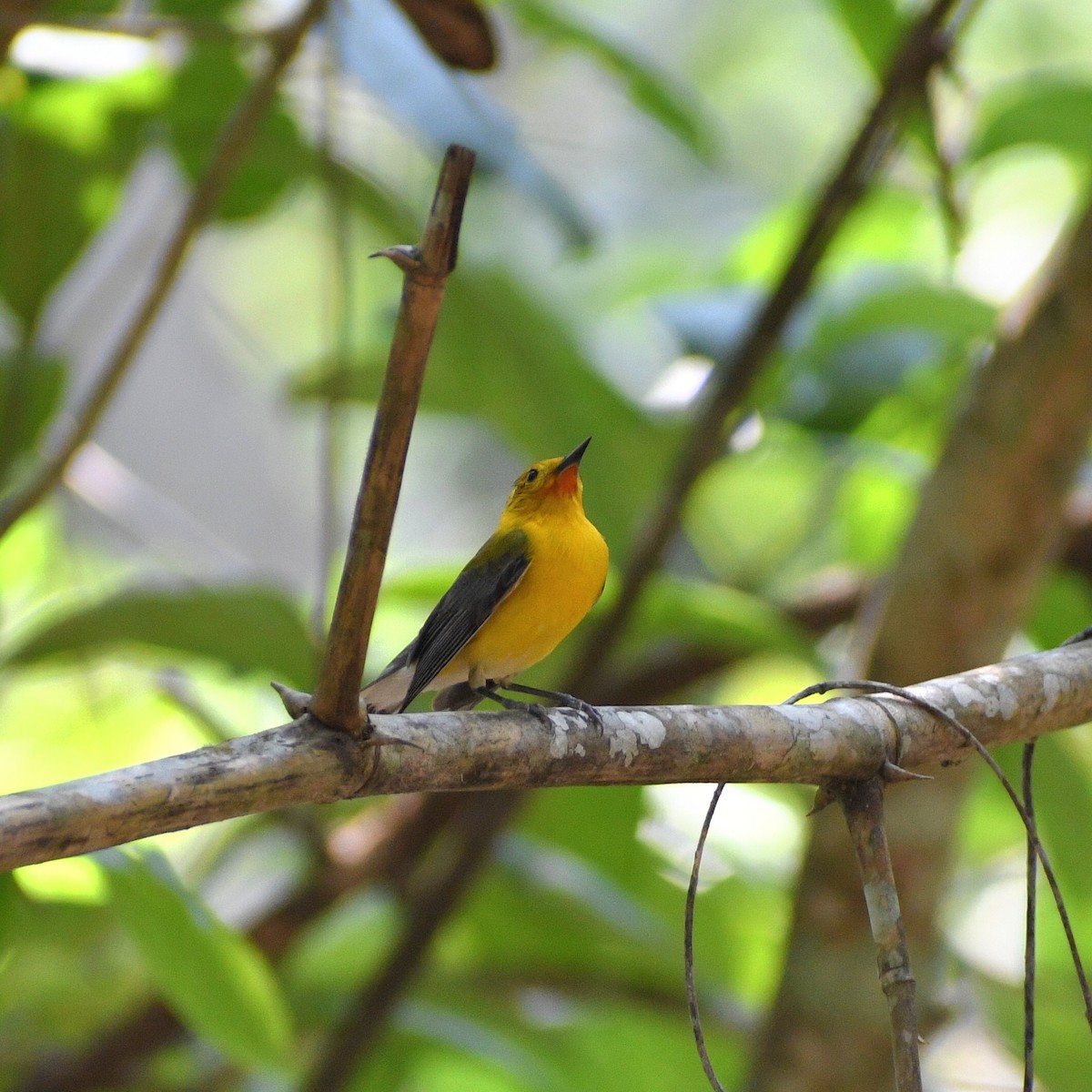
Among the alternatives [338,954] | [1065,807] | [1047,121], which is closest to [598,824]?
[338,954]

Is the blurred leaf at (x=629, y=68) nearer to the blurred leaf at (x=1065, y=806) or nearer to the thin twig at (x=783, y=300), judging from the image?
the thin twig at (x=783, y=300)

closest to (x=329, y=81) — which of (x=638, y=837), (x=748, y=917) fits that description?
(x=638, y=837)

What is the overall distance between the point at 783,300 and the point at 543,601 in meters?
1.08

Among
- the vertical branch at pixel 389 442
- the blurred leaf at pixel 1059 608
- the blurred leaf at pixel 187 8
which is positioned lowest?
the vertical branch at pixel 389 442

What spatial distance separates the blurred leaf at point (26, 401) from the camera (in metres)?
3.38

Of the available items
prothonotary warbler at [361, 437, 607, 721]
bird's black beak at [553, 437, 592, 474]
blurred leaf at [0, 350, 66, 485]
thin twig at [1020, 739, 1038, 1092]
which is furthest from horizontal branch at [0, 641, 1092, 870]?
blurred leaf at [0, 350, 66, 485]

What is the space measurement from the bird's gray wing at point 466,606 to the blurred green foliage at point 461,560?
2.08 feet

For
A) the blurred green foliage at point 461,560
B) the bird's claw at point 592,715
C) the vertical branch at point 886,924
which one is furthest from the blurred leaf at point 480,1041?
the vertical branch at point 886,924

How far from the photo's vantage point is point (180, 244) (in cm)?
279

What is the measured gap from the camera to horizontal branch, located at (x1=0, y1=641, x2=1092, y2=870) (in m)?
1.12

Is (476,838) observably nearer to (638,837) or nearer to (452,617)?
(638,837)

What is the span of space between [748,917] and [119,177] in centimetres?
295

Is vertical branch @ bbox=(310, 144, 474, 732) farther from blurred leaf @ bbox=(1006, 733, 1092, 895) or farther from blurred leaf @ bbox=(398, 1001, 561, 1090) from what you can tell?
blurred leaf @ bbox=(1006, 733, 1092, 895)

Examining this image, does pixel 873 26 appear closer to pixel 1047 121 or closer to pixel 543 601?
pixel 1047 121
